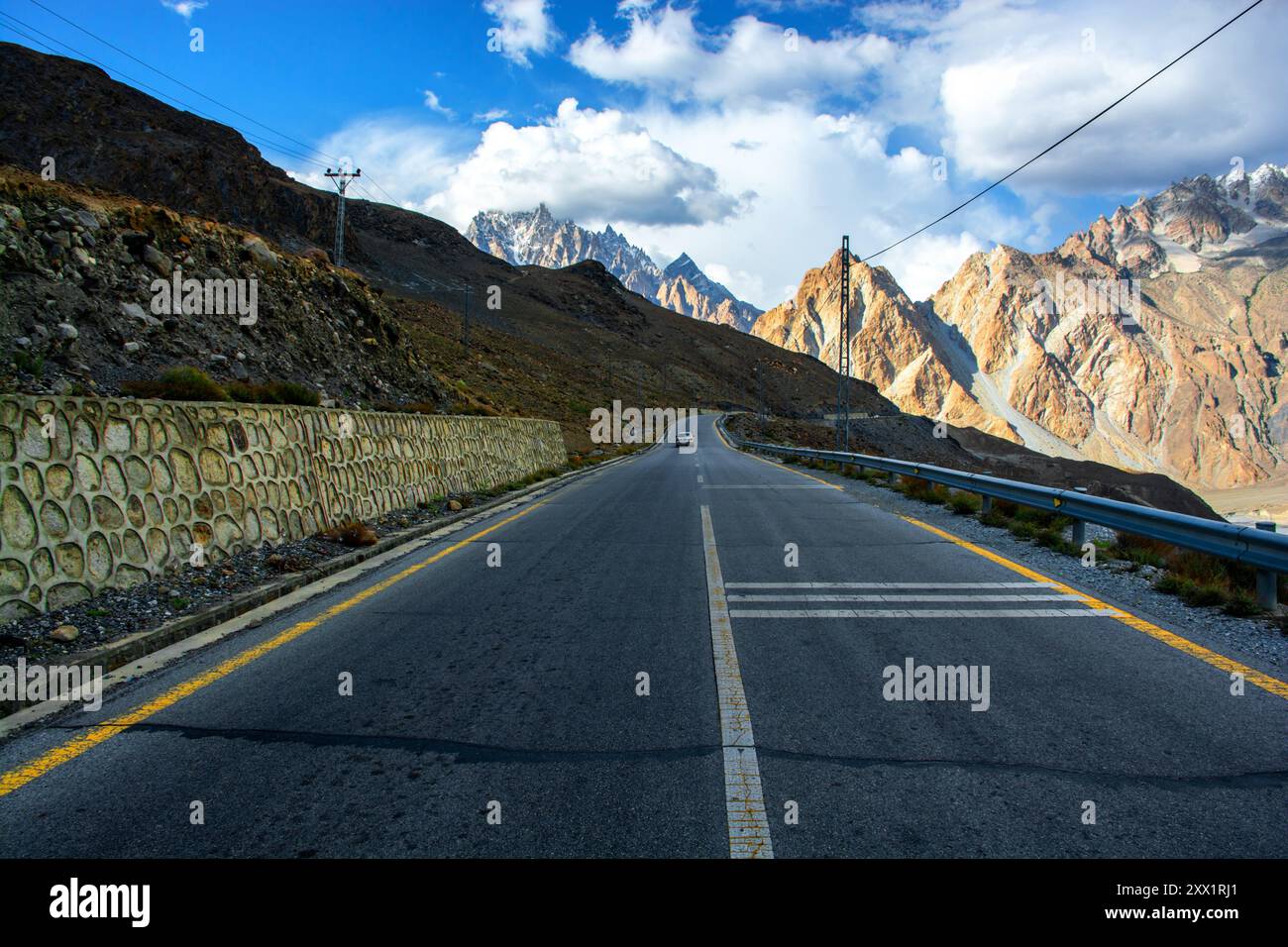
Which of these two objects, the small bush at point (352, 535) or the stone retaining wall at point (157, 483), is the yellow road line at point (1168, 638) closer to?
the small bush at point (352, 535)

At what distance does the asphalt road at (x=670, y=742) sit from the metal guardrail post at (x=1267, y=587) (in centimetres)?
154

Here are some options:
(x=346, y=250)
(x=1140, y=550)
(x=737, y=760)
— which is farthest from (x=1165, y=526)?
(x=346, y=250)

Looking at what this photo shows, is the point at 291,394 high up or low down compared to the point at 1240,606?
up

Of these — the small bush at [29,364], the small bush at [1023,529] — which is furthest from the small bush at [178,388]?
the small bush at [1023,529]

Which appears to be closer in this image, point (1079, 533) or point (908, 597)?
point (908, 597)

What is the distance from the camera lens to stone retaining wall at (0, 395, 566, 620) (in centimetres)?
540

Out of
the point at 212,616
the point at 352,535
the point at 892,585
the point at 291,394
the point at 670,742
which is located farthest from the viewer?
the point at 291,394

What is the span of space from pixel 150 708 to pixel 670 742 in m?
3.12

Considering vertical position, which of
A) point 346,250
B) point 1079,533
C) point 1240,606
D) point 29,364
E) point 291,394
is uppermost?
point 346,250

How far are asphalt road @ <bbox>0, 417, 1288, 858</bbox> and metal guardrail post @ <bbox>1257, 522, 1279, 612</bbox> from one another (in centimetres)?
154

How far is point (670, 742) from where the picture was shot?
3.61 meters

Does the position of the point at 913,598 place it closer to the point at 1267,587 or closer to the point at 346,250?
the point at 1267,587

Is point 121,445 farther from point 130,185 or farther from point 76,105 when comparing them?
point 76,105

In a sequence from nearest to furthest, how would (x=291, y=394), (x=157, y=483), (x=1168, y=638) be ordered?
(x=1168, y=638) < (x=157, y=483) < (x=291, y=394)
